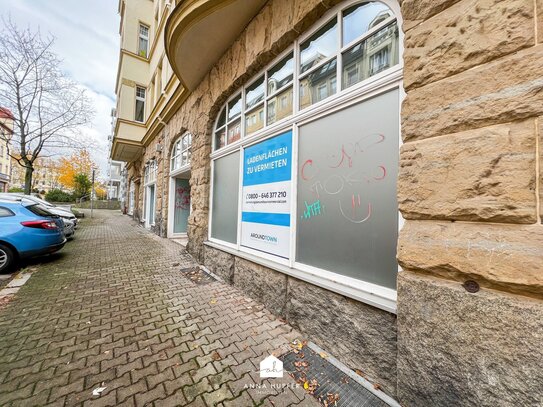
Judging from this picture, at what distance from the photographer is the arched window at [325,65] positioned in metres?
2.39

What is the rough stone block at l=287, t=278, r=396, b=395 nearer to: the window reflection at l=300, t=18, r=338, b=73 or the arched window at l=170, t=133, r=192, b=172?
the window reflection at l=300, t=18, r=338, b=73

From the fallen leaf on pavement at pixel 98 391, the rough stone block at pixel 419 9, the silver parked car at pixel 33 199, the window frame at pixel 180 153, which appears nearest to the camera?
the rough stone block at pixel 419 9

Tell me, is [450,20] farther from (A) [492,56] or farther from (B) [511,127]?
(B) [511,127]

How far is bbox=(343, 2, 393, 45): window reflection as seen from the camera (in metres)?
2.41

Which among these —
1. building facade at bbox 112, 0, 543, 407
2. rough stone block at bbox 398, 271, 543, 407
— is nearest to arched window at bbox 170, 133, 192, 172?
building facade at bbox 112, 0, 543, 407

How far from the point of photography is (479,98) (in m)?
1.46

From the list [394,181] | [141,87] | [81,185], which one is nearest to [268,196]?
[394,181]

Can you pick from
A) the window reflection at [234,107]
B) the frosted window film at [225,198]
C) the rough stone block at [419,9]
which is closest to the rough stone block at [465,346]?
the rough stone block at [419,9]

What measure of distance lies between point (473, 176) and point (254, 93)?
154 inches

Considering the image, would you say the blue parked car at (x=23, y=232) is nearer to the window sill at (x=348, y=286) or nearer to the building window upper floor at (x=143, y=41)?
the window sill at (x=348, y=286)

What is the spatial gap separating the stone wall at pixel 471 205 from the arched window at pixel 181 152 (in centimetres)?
678

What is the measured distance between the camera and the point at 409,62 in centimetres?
178

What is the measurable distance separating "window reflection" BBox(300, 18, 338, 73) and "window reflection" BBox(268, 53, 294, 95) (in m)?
0.26

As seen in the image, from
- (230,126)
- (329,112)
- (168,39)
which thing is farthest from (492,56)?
(168,39)
